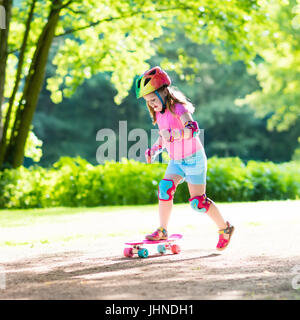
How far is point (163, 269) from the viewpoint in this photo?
15.6 feet

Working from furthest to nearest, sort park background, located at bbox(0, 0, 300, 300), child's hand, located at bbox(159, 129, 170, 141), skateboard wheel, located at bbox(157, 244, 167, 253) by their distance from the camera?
skateboard wheel, located at bbox(157, 244, 167, 253) < child's hand, located at bbox(159, 129, 170, 141) < park background, located at bbox(0, 0, 300, 300)

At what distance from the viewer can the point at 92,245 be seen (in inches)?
261

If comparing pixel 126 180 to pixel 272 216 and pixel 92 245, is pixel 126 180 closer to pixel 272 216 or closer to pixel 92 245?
pixel 272 216

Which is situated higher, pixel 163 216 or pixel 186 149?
pixel 186 149

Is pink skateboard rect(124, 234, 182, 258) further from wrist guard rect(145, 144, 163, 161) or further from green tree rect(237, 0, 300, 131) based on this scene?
green tree rect(237, 0, 300, 131)

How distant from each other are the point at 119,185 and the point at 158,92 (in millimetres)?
7180

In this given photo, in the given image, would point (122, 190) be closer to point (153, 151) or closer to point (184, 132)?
point (153, 151)

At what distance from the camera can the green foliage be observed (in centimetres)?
1252

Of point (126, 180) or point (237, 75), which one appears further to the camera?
point (237, 75)

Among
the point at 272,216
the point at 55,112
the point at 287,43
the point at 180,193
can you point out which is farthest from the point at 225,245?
the point at 55,112

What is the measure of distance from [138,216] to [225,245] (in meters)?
4.54

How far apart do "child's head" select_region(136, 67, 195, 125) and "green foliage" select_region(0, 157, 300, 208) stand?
6.95 meters

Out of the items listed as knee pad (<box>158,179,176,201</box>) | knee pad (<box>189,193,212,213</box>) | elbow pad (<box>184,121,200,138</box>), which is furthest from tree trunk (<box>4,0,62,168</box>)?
elbow pad (<box>184,121,200,138</box>)
